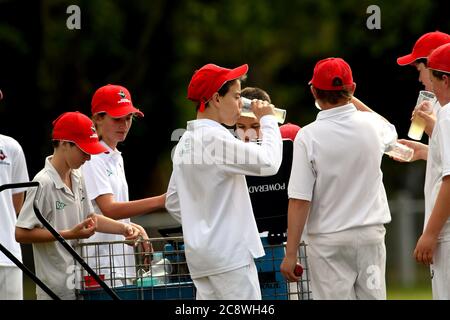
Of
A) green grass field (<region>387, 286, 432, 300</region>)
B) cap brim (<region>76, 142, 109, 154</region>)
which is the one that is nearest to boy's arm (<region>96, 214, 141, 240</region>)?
cap brim (<region>76, 142, 109, 154</region>)

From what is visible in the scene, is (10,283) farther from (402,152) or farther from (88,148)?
(402,152)

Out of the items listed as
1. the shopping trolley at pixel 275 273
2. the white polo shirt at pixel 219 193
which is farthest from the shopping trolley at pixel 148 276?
the shopping trolley at pixel 275 273

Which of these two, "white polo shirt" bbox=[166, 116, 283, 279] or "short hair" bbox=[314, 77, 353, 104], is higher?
"short hair" bbox=[314, 77, 353, 104]

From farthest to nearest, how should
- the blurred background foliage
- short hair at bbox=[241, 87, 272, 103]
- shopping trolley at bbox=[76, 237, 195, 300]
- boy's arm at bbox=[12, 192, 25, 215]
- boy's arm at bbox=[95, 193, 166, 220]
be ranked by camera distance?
the blurred background foliage
boy's arm at bbox=[12, 192, 25, 215]
short hair at bbox=[241, 87, 272, 103]
boy's arm at bbox=[95, 193, 166, 220]
shopping trolley at bbox=[76, 237, 195, 300]

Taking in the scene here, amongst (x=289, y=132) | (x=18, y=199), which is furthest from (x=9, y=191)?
(x=289, y=132)

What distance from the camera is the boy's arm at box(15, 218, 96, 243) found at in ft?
25.1

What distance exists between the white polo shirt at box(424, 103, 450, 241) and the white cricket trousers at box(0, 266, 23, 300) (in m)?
2.97

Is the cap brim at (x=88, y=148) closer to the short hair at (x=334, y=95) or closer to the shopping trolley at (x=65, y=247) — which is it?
the shopping trolley at (x=65, y=247)

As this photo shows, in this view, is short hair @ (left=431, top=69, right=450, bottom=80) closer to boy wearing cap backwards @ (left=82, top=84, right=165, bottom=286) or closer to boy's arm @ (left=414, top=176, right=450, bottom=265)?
boy's arm @ (left=414, top=176, right=450, bottom=265)

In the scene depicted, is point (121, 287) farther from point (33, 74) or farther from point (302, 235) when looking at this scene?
point (33, 74)

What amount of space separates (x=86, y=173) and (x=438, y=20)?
53.9ft

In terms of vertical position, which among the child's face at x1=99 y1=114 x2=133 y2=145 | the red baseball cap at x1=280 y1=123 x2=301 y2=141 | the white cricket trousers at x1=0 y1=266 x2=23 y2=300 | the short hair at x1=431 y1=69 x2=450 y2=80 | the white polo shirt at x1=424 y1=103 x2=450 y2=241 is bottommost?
the white cricket trousers at x1=0 y1=266 x2=23 y2=300

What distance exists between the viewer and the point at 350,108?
764cm

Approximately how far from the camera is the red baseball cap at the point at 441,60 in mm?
7535
